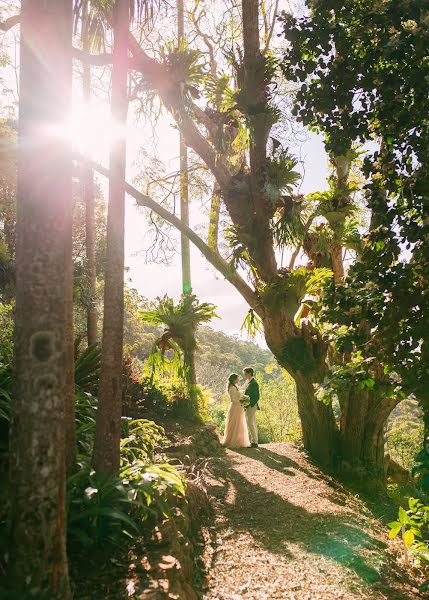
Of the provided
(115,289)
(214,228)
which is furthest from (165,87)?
(115,289)

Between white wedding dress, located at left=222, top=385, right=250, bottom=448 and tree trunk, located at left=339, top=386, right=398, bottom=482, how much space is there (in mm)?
2223

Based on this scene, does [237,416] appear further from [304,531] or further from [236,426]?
[304,531]

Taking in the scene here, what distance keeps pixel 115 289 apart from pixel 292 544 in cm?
350

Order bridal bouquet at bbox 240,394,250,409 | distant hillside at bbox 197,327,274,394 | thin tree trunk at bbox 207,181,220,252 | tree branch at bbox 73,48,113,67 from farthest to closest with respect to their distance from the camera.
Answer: distant hillside at bbox 197,327,274,394 < bridal bouquet at bbox 240,394,250,409 < thin tree trunk at bbox 207,181,220,252 < tree branch at bbox 73,48,113,67

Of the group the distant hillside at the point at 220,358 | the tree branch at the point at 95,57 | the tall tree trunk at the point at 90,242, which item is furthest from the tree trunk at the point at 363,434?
the distant hillside at the point at 220,358

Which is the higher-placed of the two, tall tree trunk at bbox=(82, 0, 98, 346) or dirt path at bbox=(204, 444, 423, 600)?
tall tree trunk at bbox=(82, 0, 98, 346)

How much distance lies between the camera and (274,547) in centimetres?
511

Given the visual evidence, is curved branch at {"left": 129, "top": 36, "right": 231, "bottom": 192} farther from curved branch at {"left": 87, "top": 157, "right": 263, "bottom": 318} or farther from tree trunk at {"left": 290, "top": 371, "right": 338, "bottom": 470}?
tree trunk at {"left": 290, "top": 371, "right": 338, "bottom": 470}

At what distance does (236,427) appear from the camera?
425 inches

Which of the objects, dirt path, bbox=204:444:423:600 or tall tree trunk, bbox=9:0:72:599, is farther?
dirt path, bbox=204:444:423:600

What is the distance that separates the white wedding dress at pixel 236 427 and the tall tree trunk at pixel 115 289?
6594 mm

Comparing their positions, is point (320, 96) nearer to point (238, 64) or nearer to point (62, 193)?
point (62, 193)

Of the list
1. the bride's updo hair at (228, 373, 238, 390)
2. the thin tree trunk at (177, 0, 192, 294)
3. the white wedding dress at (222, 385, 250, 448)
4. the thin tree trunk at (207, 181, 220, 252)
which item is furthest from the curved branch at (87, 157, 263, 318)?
the thin tree trunk at (177, 0, 192, 294)

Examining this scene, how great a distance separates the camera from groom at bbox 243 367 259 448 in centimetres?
1121
